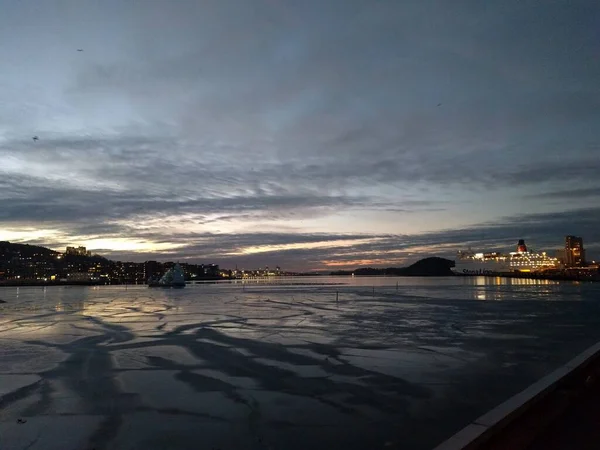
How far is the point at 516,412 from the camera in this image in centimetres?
595

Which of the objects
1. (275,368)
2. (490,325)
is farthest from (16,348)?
(490,325)

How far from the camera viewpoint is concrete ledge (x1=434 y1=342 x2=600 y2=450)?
199 inches

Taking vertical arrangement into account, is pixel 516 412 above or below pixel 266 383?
above

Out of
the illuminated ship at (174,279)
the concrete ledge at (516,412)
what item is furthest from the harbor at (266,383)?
the illuminated ship at (174,279)

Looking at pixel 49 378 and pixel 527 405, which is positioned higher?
pixel 527 405

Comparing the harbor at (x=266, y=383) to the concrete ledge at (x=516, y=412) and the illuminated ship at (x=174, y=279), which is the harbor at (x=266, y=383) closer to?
the concrete ledge at (x=516, y=412)

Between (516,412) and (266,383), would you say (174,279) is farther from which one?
(516,412)

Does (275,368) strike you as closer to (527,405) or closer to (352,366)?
(352,366)

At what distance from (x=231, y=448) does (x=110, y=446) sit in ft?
5.84

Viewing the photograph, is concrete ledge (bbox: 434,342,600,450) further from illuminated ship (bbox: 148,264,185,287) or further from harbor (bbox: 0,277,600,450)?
illuminated ship (bbox: 148,264,185,287)

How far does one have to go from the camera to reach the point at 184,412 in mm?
8758

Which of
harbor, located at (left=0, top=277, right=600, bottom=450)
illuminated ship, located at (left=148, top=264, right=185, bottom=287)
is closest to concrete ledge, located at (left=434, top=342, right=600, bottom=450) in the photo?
harbor, located at (left=0, top=277, right=600, bottom=450)

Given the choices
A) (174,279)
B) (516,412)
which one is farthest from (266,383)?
Answer: (174,279)

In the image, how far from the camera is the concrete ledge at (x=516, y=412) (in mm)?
5047
